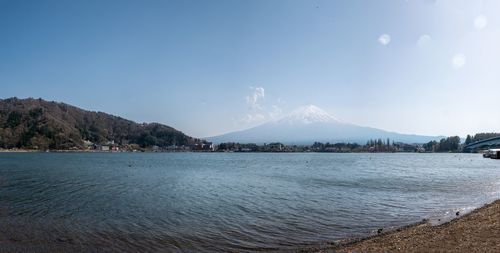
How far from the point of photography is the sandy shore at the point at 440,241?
12.5m

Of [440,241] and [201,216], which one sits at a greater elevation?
[440,241]

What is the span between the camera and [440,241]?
1377cm

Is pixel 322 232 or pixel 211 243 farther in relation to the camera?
pixel 322 232

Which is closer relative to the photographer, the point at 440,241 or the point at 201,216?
the point at 440,241

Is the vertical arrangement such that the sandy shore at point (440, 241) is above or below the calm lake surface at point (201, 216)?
above

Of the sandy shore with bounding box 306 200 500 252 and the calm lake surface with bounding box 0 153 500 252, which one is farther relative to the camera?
the calm lake surface with bounding box 0 153 500 252

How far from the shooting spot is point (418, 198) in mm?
32312

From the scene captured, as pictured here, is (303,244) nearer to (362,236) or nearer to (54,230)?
(362,236)

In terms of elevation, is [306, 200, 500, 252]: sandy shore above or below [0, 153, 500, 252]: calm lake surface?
above

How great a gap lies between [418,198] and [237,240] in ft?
66.7

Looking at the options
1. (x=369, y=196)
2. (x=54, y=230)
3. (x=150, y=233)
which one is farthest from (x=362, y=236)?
(x=369, y=196)

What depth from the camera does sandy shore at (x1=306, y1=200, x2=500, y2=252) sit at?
1251 centimetres

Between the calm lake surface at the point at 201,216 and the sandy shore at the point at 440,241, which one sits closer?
Result: the sandy shore at the point at 440,241

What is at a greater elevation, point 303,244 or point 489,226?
point 489,226
